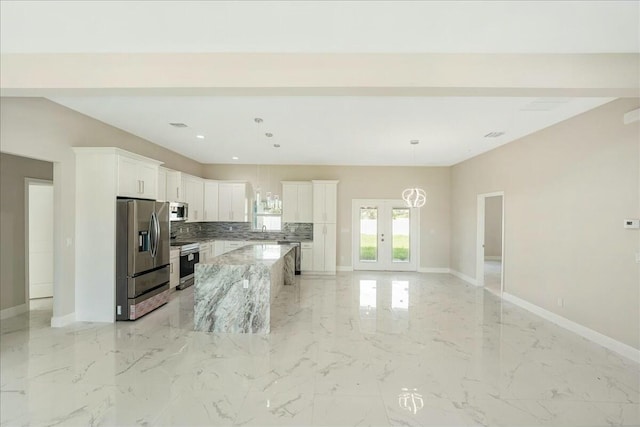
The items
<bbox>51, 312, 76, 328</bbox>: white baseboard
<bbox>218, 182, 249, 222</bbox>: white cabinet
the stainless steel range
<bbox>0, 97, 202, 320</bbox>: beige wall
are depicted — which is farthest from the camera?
<bbox>218, 182, 249, 222</bbox>: white cabinet

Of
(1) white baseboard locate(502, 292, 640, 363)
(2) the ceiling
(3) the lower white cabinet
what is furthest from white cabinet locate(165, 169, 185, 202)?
(1) white baseboard locate(502, 292, 640, 363)

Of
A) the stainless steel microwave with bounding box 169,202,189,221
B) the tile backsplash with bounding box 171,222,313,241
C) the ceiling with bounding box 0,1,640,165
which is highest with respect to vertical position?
the ceiling with bounding box 0,1,640,165

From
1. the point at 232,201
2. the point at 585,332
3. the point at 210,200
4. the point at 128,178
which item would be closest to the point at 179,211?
the point at 210,200

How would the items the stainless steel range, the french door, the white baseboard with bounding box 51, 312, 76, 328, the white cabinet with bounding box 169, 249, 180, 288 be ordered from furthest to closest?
the french door < the stainless steel range < the white cabinet with bounding box 169, 249, 180, 288 < the white baseboard with bounding box 51, 312, 76, 328

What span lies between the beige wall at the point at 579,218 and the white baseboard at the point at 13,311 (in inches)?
324

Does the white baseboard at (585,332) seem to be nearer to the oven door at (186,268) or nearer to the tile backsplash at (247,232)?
the tile backsplash at (247,232)

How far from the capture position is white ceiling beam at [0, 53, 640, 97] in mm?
2418

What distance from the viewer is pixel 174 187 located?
19.6ft

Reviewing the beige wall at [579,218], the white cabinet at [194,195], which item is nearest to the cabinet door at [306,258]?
the white cabinet at [194,195]

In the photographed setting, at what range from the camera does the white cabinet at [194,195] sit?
654 centimetres

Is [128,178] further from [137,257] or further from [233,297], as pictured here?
[233,297]

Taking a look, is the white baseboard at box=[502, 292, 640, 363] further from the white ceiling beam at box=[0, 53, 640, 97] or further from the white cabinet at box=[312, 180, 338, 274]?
the white cabinet at box=[312, 180, 338, 274]

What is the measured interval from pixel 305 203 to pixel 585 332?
5899 millimetres

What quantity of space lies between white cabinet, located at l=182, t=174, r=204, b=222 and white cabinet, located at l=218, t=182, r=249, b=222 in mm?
520
